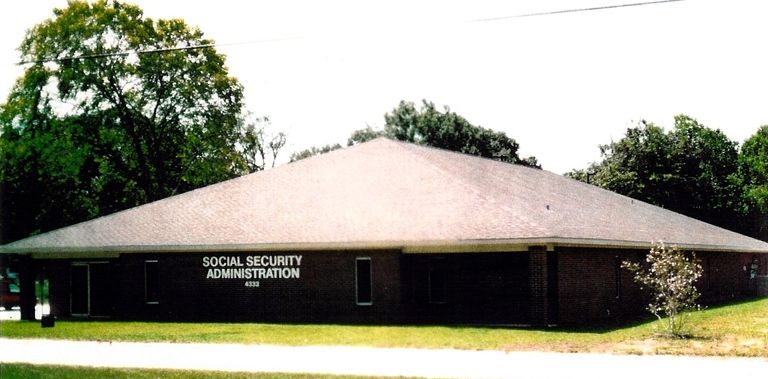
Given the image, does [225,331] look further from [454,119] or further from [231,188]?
[454,119]

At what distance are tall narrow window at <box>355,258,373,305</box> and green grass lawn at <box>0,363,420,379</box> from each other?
35.1 feet

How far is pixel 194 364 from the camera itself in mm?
16359

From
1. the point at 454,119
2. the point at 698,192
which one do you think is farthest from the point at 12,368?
the point at 698,192

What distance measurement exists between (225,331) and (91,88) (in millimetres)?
26269

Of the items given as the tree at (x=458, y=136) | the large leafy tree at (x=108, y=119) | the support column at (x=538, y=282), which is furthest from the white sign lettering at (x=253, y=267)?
the tree at (x=458, y=136)

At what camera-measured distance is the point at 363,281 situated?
25.8 metres

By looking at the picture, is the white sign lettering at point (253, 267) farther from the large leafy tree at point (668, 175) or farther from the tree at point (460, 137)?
the large leafy tree at point (668, 175)

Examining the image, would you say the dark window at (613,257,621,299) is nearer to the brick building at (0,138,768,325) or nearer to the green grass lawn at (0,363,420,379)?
the brick building at (0,138,768,325)

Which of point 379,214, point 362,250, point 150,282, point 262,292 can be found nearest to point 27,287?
point 150,282

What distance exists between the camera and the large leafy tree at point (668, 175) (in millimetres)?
63062

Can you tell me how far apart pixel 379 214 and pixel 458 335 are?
6.01 meters

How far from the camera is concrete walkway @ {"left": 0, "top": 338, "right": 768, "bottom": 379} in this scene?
14.3 m

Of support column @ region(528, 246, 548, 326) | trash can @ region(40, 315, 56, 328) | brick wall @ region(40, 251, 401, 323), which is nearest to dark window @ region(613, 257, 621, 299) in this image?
support column @ region(528, 246, 548, 326)

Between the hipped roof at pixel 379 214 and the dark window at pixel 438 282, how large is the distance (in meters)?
0.91
